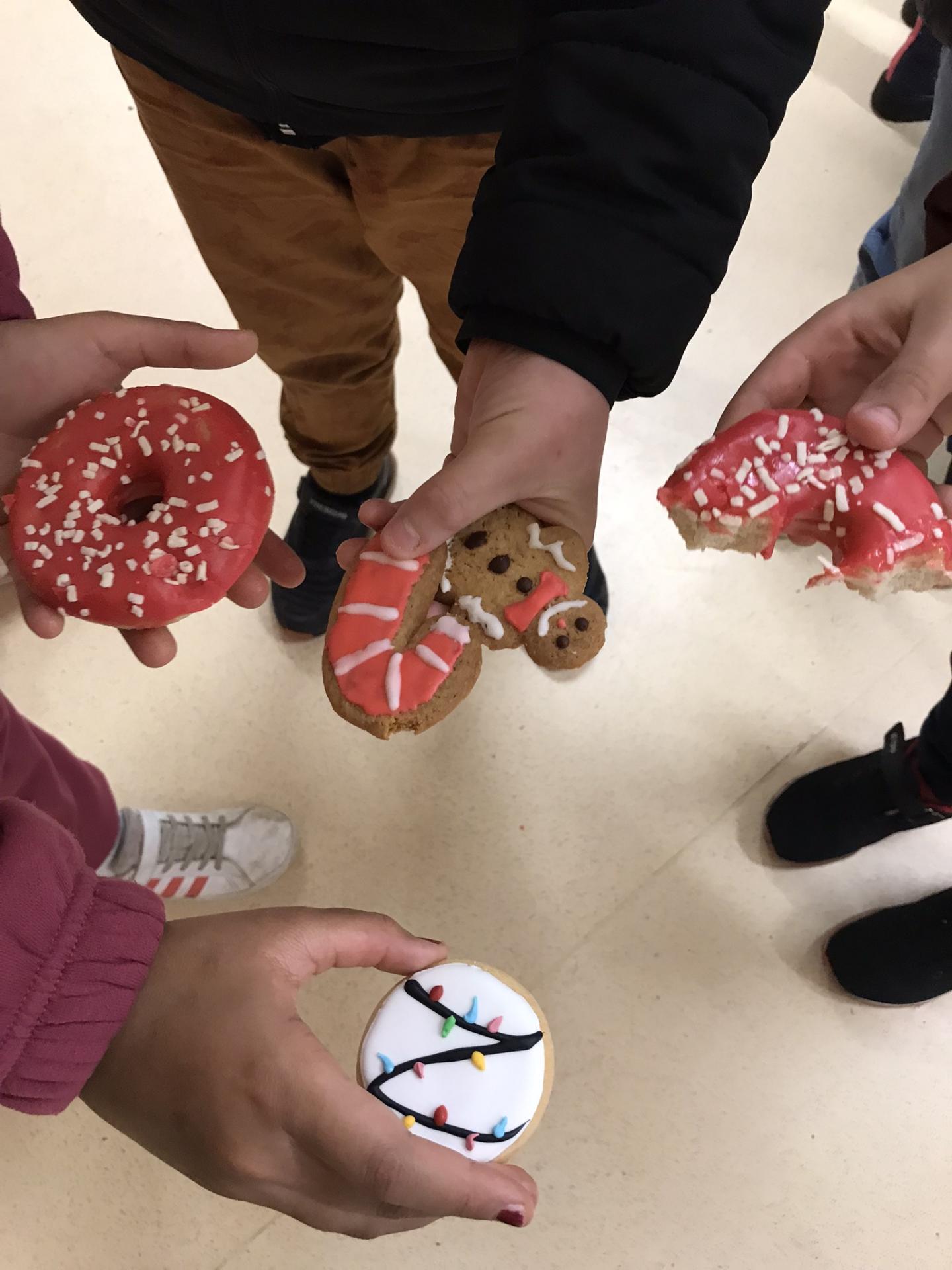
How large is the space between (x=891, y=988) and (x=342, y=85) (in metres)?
1.25

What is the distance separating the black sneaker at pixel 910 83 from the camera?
1744 mm

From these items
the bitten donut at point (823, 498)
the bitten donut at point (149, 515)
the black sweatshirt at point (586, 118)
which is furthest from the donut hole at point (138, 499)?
the bitten donut at point (823, 498)

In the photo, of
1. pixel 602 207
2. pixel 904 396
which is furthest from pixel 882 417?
pixel 602 207

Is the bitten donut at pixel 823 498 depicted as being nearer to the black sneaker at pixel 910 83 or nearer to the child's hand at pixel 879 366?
the child's hand at pixel 879 366

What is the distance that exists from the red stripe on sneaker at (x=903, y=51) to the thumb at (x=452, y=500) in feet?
5.23

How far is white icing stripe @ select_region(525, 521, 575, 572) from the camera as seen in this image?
2.78ft

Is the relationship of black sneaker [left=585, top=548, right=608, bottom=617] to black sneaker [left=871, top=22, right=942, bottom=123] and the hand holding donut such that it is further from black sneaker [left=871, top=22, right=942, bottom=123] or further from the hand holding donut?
black sneaker [left=871, top=22, right=942, bottom=123]

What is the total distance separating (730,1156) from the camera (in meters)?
1.19

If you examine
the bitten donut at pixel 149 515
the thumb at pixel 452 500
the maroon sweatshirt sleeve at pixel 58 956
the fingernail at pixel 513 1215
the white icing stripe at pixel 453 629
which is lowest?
the fingernail at pixel 513 1215

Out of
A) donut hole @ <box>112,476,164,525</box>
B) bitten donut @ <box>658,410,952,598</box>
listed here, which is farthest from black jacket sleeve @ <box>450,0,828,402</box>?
donut hole @ <box>112,476,164,525</box>

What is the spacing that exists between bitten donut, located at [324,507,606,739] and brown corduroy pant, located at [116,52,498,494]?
0.34 meters

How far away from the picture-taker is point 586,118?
25.7 inches

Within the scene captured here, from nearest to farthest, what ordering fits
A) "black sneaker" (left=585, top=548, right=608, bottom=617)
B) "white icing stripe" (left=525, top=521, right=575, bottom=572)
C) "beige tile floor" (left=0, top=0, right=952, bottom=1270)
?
"white icing stripe" (left=525, top=521, right=575, bottom=572)
"beige tile floor" (left=0, top=0, right=952, bottom=1270)
"black sneaker" (left=585, top=548, right=608, bottom=617)

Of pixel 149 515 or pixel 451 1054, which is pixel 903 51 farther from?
pixel 451 1054
